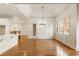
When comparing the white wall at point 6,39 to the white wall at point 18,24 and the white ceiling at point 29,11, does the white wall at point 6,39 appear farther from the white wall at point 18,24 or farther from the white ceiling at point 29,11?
the white ceiling at point 29,11

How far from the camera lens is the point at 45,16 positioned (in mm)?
4879

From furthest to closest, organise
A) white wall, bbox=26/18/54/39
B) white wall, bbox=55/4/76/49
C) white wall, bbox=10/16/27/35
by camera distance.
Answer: white wall, bbox=55/4/76/49 → white wall, bbox=26/18/54/39 → white wall, bbox=10/16/27/35

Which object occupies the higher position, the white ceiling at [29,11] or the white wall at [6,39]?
the white ceiling at [29,11]

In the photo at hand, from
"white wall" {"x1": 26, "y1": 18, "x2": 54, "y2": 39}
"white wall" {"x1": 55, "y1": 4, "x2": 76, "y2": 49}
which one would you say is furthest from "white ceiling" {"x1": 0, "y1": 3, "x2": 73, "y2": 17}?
"white wall" {"x1": 55, "y1": 4, "x2": 76, "y2": 49}

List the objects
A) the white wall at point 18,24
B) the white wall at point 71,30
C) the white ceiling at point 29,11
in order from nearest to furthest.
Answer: the white wall at point 18,24 < the white ceiling at point 29,11 < the white wall at point 71,30

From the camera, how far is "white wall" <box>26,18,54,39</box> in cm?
433

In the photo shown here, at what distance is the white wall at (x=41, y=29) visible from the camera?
4.33m

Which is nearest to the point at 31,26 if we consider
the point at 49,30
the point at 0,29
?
the point at 49,30

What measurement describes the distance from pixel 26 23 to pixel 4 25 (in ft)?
2.78

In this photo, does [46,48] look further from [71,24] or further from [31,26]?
[71,24]

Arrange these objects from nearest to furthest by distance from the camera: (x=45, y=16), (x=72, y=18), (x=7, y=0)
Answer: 1. (x=7, y=0)
2. (x=45, y=16)
3. (x=72, y=18)

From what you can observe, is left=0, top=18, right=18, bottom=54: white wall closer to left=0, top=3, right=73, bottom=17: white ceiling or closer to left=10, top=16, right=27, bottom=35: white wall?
left=10, top=16, right=27, bottom=35: white wall

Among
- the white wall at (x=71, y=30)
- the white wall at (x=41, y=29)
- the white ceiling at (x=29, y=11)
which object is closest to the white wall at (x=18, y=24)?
the white wall at (x=41, y=29)

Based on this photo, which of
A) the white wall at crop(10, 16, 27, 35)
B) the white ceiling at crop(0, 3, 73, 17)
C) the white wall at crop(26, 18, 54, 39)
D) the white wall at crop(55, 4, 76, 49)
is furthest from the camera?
the white wall at crop(55, 4, 76, 49)
